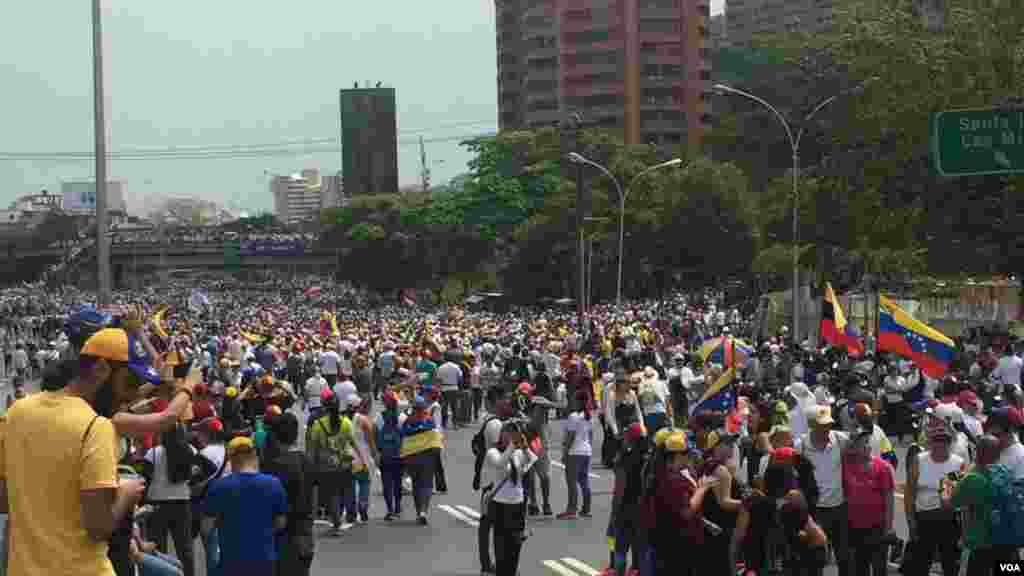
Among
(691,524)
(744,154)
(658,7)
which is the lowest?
(691,524)

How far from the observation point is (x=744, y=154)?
3693 inches

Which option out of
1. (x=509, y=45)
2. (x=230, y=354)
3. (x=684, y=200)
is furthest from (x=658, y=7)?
(x=230, y=354)

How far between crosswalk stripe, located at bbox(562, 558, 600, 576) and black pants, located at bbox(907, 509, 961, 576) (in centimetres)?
276

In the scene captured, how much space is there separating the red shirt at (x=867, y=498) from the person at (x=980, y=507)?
1.46 m

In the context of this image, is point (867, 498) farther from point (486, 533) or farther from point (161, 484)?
point (161, 484)

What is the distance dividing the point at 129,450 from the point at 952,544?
19.3ft

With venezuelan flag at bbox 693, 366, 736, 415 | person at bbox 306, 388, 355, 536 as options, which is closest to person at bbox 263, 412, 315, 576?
person at bbox 306, 388, 355, 536

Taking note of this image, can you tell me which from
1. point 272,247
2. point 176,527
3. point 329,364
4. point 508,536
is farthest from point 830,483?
point 272,247

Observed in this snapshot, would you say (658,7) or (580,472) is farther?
(658,7)

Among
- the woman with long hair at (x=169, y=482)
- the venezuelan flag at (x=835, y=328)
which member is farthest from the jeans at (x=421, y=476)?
the venezuelan flag at (x=835, y=328)

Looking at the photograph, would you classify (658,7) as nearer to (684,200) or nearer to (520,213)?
(520,213)

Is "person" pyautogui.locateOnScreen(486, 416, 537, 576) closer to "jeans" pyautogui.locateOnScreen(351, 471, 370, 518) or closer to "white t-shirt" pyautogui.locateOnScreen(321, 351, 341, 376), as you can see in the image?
"jeans" pyautogui.locateOnScreen(351, 471, 370, 518)

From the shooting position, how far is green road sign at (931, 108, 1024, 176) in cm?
1484

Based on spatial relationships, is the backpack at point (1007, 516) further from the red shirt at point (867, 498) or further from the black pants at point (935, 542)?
the red shirt at point (867, 498)
